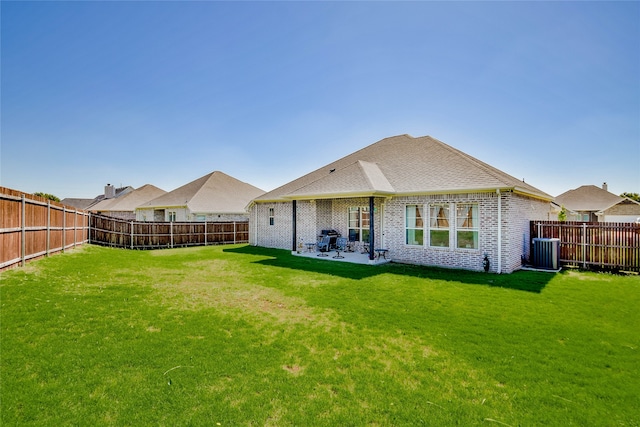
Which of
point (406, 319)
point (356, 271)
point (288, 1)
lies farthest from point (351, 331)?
point (288, 1)

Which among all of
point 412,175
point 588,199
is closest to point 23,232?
point 412,175

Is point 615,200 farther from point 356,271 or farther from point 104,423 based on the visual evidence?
point 104,423

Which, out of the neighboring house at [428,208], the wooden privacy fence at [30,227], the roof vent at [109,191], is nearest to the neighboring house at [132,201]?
the roof vent at [109,191]

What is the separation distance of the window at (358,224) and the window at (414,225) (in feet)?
10.0

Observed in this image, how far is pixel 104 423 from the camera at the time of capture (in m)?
3.11

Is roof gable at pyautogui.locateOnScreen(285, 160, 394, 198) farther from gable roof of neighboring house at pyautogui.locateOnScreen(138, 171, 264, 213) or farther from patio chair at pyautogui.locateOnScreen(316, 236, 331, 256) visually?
gable roof of neighboring house at pyautogui.locateOnScreen(138, 171, 264, 213)

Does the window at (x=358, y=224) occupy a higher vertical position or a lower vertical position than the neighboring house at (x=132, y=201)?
lower

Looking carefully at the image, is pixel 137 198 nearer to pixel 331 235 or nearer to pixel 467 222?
pixel 331 235

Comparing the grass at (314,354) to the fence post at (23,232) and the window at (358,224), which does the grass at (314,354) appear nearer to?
the fence post at (23,232)

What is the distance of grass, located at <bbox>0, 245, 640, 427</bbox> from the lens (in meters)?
3.39

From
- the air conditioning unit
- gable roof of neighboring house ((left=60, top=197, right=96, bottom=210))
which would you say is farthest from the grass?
gable roof of neighboring house ((left=60, top=197, right=96, bottom=210))

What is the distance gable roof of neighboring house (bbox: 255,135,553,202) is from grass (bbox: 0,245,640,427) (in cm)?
450

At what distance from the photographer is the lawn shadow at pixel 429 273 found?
382 inches

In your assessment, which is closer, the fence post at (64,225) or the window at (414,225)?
the fence post at (64,225)
